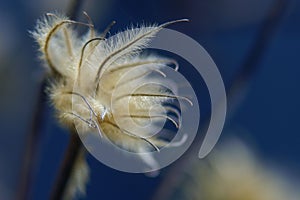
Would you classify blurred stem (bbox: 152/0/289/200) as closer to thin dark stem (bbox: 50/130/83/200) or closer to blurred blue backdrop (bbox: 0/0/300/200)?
blurred blue backdrop (bbox: 0/0/300/200)

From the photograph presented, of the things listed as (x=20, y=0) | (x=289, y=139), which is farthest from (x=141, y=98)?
(x=289, y=139)

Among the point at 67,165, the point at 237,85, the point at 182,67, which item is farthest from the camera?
the point at 182,67

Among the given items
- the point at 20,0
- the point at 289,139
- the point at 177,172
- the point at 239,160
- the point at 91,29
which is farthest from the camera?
the point at 289,139

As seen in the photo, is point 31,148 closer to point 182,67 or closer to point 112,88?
point 112,88

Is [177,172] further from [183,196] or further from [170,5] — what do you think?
[170,5]

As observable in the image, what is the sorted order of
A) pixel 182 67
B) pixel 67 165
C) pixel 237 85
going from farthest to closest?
pixel 182 67, pixel 237 85, pixel 67 165

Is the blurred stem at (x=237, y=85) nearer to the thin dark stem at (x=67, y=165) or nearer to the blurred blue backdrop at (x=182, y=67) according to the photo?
the blurred blue backdrop at (x=182, y=67)

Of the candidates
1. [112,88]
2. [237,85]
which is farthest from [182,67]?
[112,88]
